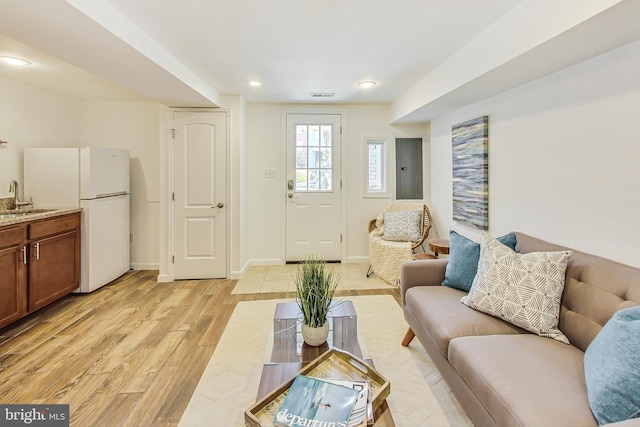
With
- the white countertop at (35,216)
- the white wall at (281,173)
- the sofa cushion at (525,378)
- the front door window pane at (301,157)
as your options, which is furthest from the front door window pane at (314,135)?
the sofa cushion at (525,378)

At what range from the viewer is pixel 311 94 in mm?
3904

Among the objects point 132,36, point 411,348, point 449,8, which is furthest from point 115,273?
point 449,8

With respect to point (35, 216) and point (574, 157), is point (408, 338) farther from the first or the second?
point (35, 216)

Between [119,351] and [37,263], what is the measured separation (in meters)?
1.30

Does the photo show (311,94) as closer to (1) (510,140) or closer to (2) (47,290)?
(1) (510,140)

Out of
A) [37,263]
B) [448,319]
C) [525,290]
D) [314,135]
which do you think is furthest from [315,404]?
[314,135]

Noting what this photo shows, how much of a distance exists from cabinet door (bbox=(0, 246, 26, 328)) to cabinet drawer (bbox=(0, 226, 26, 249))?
41mm

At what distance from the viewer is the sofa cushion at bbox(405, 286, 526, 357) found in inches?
66.5

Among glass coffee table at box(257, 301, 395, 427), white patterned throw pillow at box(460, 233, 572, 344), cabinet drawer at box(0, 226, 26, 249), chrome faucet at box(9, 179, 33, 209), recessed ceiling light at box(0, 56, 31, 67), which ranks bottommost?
glass coffee table at box(257, 301, 395, 427)

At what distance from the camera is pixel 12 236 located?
8.59 feet

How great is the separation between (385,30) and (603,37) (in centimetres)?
117

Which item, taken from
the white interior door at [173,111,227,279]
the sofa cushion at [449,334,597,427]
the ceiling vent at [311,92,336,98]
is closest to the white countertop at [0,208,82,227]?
the white interior door at [173,111,227,279]

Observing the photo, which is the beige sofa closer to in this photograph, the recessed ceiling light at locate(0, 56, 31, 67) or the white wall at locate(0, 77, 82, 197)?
the recessed ceiling light at locate(0, 56, 31, 67)

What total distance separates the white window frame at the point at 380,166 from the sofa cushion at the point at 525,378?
10.3 ft
